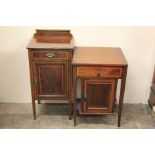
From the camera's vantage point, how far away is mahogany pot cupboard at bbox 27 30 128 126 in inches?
69.7

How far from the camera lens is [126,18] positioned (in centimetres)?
28

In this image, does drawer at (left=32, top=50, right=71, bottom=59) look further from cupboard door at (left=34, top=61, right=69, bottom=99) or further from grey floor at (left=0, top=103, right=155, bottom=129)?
grey floor at (left=0, top=103, right=155, bottom=129)

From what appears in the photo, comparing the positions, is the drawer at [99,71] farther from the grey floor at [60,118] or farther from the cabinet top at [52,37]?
the grey floor at [60,118]

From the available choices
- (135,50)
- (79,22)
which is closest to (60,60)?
(135,50)

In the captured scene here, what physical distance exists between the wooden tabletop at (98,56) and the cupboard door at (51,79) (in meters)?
0.15

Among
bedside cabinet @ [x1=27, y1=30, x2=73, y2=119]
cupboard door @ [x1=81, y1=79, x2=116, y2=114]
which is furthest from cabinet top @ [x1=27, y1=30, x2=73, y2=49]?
cupboard door @ [x1=81, y1=79, x2=116, y2=114]

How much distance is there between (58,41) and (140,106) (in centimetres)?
112

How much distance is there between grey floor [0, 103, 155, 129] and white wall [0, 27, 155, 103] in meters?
0.12

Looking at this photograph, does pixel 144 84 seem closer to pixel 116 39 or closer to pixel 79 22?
pixel 116 39

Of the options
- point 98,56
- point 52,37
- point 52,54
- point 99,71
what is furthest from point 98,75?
point 52,37

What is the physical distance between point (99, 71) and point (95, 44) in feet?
1.46

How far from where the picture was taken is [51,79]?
1960 millimetres

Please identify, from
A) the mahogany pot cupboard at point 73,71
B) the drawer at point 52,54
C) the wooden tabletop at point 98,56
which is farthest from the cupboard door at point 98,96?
the drawer at point 52,54

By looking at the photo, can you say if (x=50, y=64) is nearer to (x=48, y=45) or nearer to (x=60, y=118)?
(x=48, y=45)
